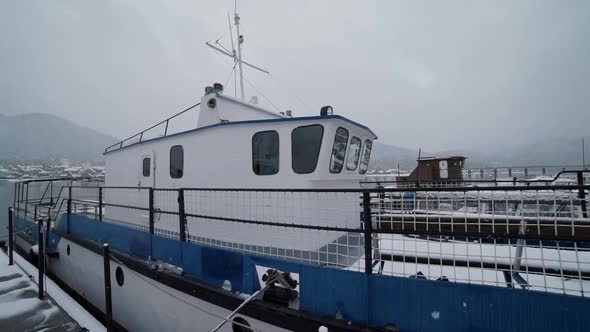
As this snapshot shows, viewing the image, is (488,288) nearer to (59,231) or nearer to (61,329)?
(61,329)

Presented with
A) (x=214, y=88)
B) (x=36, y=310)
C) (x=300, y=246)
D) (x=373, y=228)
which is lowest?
(x=36, y=310)

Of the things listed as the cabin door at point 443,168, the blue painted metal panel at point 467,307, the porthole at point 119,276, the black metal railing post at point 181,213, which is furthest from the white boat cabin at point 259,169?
the cabin door at point 443,168

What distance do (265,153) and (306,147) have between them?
706 mm

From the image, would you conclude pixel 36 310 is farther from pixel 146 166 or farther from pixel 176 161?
pixel 176 161

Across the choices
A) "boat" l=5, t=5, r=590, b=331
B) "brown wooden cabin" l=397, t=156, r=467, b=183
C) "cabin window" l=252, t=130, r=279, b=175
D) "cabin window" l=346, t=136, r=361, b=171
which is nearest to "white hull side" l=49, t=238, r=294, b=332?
"boat" l=5, t=5, r=590, b=331

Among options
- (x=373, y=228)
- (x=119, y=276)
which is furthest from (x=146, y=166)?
(x=373, y=228)

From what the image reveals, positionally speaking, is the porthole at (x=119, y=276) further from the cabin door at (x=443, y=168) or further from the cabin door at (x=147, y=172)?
the cabin door at (x=443, y=168)

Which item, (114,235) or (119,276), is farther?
(114,235)

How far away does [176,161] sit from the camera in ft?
18.8

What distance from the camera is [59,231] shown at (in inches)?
302

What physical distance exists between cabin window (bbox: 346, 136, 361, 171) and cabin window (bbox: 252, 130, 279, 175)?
129cm

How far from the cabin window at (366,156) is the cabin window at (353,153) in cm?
31

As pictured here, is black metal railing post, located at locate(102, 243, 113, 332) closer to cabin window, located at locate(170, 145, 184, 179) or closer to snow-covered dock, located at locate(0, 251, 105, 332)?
snow-covered dock, located at locate(0, 251, 105, 332)

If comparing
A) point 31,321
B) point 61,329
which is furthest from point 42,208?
point 61,329
